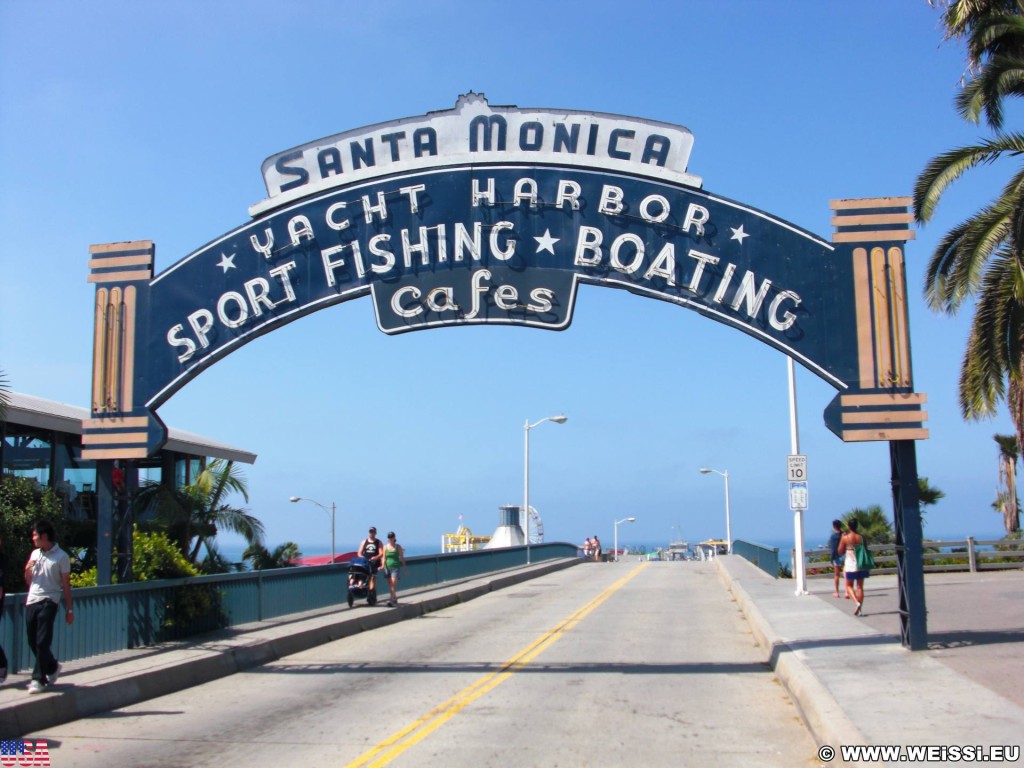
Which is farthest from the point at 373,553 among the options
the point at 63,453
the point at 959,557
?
the point at 959,557

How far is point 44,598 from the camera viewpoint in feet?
36.2

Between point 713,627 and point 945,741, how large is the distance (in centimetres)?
1139

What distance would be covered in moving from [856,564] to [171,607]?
12.2m

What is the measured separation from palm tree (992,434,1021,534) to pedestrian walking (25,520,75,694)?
34.5 metres

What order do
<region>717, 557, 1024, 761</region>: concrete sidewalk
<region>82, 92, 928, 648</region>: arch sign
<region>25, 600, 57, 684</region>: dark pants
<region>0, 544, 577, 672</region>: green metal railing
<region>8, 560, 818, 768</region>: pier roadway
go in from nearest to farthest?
1. <region>717, 557, 1024, 761</region>: concrete sidewalk
2. <region>8, 560, 818, 768</region>: pier roadway
3. <region>25, 600, 57, 684</region>: dark pants
4. <region>0, 544, 577, 672</region>: green metal railing
5. <region>82, 92, 928, 648</region>: arch sign

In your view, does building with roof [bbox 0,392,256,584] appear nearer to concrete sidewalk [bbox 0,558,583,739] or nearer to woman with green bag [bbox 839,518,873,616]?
concrete sidewalk [bbox 0,558,583,739]

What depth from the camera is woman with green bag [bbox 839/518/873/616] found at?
18875mm

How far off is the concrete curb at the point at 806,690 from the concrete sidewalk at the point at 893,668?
13mm

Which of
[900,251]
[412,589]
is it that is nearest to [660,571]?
[412,589]

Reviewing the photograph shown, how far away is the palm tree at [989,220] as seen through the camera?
62.8 ft

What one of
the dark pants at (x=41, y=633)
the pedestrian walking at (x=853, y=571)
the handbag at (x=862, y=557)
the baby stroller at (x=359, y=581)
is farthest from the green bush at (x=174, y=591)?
the handbag at (x=862, y=557)

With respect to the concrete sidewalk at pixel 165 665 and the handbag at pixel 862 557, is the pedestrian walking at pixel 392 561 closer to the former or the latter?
the concrete sidewalk at pixel 165 665

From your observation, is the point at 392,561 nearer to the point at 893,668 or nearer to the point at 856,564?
the point at 856,564

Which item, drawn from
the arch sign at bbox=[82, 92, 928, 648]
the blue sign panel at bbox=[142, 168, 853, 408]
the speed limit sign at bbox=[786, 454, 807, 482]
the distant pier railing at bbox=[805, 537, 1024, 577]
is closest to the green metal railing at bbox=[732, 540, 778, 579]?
the distant pier railing at bbox=[805, 537, 1024, 577]
